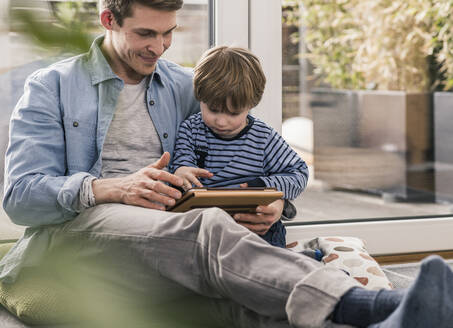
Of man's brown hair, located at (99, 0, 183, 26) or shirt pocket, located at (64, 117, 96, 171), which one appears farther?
shirt pocket, located at (64, 117, 96, 171)

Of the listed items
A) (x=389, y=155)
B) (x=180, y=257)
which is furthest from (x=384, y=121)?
(x=180, y=257)

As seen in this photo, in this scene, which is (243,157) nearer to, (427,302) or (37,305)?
(37,305)

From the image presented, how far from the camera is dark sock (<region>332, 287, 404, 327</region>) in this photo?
1009 millimetres

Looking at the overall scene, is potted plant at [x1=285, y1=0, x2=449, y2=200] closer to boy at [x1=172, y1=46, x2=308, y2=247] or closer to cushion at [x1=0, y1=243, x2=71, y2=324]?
boy at [x1=172, y1=46, x2=308, y2=247]

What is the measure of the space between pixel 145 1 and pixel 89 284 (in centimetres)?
119

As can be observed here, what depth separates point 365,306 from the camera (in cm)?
102

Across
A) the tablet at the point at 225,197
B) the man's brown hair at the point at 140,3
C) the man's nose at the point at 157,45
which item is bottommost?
the tablet at the point at 225,197

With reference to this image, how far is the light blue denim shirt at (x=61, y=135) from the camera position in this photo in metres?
1.48

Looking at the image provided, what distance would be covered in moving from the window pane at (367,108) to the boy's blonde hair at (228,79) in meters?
0.56

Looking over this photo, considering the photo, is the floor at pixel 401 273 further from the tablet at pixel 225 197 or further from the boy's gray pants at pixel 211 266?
the boy's gray pants at pixel 211 266

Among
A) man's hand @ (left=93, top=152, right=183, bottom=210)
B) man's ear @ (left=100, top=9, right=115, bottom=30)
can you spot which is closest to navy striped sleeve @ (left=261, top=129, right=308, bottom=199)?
man's hand @ (left=93, top=152, right=183, bottom=210)

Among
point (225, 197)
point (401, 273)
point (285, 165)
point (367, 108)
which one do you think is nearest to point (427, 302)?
point (225, 197)

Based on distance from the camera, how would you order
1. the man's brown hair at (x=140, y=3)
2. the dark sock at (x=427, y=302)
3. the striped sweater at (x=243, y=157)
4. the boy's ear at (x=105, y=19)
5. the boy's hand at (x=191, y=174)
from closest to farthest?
the boy's ear at (x=105, y=19), the dark sock at (x=427, y=302), the man's brown hair at (x=140, y=3), the boy's hand at (x=191, y=174), the striped sweater at (x=243, y=157)

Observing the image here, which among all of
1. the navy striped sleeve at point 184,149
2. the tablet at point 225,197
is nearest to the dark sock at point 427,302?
the tablet at point 225,197
